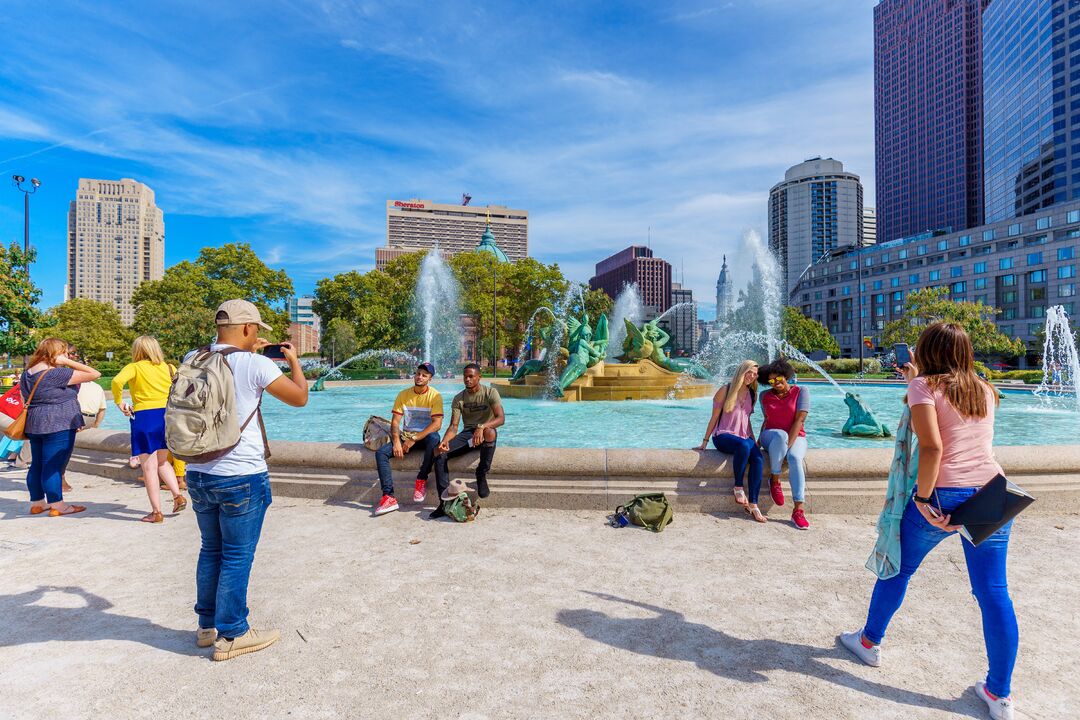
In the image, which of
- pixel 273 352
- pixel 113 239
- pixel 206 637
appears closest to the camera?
pixel 206 637

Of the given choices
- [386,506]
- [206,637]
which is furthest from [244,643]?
[386,506]

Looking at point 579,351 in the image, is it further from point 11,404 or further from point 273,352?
point 273,352

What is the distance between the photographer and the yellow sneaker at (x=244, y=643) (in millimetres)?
3023

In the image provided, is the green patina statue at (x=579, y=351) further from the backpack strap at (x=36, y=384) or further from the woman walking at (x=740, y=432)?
the backpack strap at (x=36, y=384)

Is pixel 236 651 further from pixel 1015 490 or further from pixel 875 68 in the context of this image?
pixel 875 68

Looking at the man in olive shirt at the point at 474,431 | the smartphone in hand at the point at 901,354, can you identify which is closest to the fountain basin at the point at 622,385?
the man in olive shirt at the point at 474,431

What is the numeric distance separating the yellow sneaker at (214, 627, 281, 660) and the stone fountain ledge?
9.49 ft

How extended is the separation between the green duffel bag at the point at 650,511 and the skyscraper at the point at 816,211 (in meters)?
174

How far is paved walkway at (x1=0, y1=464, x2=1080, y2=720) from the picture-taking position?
2.69 metres

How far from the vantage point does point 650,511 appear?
5281 mm

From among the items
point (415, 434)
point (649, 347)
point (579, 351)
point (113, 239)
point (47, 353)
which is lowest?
point (415, 434)

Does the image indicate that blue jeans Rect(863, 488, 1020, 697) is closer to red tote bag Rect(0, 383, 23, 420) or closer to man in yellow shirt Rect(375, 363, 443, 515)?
man in yellow shirt Rect(375, 363, 443, 515)

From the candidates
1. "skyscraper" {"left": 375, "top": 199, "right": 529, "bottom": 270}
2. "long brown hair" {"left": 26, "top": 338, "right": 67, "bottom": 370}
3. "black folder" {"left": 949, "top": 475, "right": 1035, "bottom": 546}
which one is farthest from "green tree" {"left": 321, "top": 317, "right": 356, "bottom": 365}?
"skyscraper" {"left": 375, "top": 199, "right": 529, "bottom": 270}

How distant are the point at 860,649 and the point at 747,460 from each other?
8.72 feet
